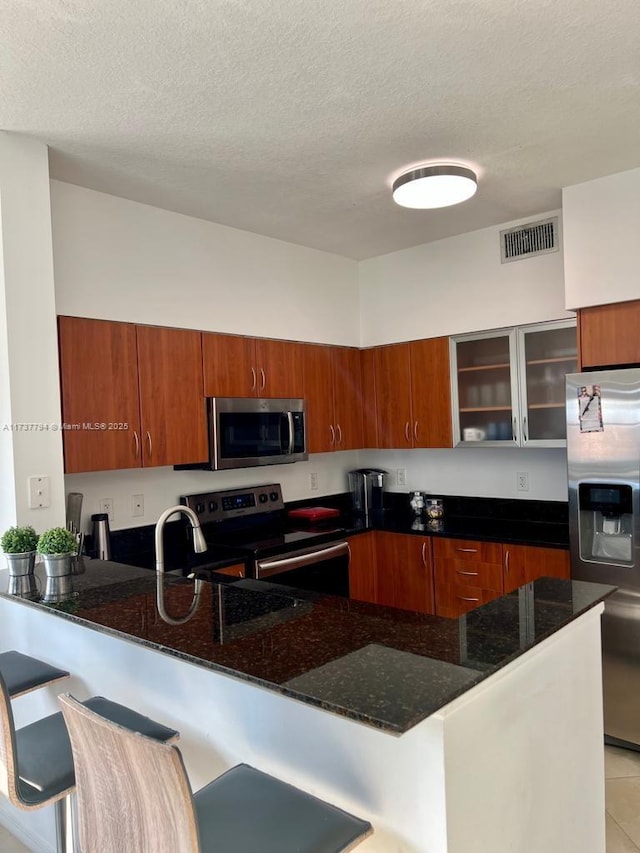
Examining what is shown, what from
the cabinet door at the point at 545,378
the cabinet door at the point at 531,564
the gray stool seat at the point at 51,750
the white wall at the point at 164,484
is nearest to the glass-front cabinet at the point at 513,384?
the cabinet door at the point at 545,378

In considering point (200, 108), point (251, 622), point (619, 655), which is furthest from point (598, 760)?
point (200, 108)

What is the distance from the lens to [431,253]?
407 centimetres

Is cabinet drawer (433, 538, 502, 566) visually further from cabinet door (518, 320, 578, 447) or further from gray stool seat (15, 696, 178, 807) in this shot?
gray stool seat (15, 696, 178, 807)

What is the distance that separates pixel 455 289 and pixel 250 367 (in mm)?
1390

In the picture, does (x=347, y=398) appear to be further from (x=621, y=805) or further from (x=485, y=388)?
(x=621, y=805)

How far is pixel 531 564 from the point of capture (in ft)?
11.0

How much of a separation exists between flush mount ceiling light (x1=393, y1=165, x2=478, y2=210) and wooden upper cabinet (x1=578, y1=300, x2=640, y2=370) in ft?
2.77

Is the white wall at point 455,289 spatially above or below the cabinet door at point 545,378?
above

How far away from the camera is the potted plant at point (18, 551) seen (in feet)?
7.17

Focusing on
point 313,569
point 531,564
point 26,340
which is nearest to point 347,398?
point 313,569

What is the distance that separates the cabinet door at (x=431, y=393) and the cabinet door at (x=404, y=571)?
0.63 meters

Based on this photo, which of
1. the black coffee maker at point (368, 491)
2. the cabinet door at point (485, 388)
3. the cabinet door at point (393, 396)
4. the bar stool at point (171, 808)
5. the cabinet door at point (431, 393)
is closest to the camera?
the bar stool at point (171, 808)

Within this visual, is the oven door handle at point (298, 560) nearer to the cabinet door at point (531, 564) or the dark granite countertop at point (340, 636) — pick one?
the cabinet door at point (531, 564)

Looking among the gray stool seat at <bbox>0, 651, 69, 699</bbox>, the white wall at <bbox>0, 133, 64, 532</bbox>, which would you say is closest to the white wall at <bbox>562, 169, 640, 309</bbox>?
the white wall at <bbox>0, 133, 64, 532</bbox>
